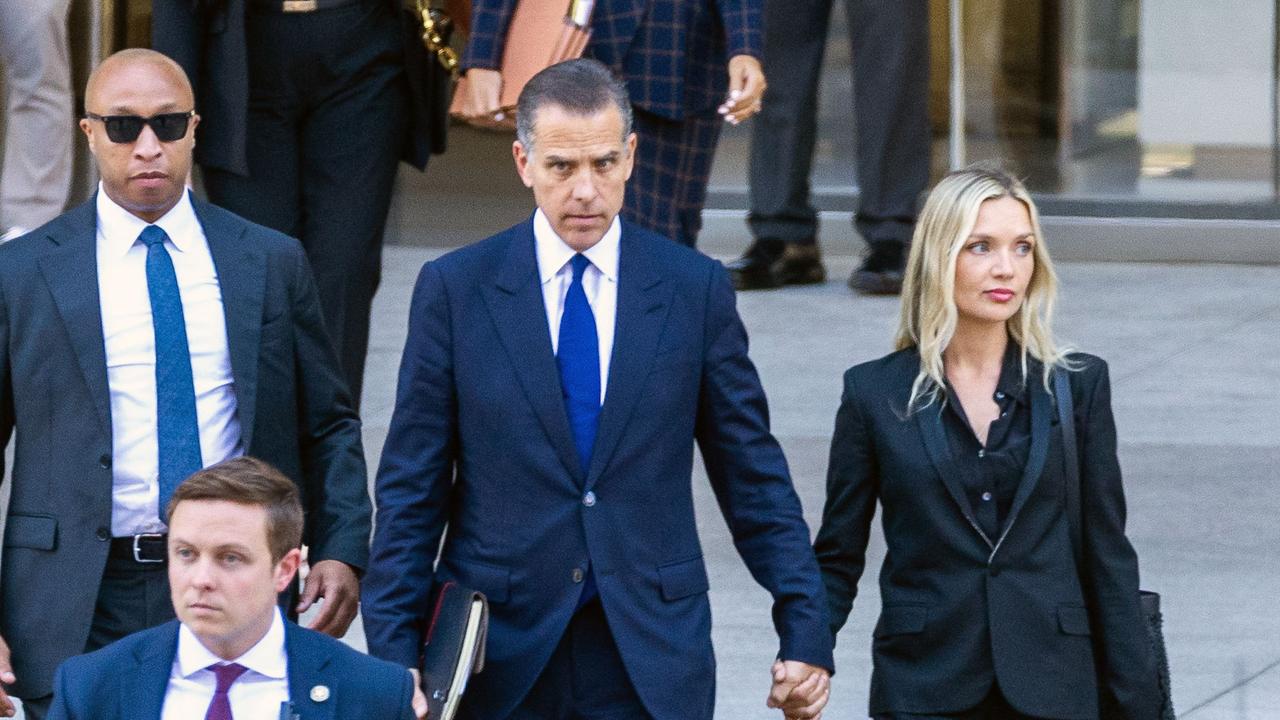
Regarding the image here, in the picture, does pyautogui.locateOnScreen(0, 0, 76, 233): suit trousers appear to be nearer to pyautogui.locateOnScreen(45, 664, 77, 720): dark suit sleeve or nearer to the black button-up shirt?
the black button-up shirt

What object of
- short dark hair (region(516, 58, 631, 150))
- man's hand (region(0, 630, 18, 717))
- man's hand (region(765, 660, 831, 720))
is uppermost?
short dark hair (region(516, 58, 631, 150))

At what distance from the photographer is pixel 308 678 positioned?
3.79 m

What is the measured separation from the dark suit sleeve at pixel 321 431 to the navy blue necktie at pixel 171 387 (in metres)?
0.26

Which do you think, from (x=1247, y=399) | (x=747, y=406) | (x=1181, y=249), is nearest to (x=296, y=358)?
(x=747, y=406)

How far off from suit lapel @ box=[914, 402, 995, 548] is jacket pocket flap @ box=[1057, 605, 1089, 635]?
6.9 inches

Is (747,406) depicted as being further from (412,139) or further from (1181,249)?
(1181,249)

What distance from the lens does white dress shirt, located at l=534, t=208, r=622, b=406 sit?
436 cm

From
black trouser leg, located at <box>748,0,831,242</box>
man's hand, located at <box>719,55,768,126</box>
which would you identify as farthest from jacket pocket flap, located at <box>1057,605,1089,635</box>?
black trouser leg, located at <box>748,0,831,242</box>

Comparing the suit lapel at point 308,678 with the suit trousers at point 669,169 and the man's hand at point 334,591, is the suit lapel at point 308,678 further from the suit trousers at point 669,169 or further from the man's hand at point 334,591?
the suit trousers at point 669,169

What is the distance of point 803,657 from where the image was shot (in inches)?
169

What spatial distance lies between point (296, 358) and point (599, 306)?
0.72 metres

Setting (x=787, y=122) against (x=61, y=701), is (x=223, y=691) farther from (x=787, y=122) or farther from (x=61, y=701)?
(x=787, y=122)

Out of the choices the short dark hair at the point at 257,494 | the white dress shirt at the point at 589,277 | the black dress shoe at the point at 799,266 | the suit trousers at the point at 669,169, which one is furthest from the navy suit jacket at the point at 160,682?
the black dress shoe at the point at 799,266

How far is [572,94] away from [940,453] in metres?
0.97
